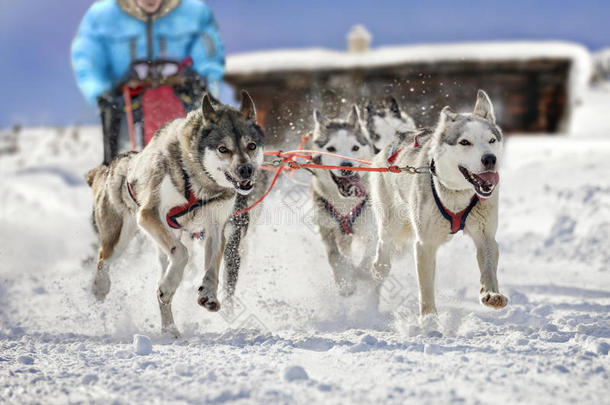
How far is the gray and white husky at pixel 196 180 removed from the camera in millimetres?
2783

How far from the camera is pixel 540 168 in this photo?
352 inches

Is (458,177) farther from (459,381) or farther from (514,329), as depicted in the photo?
(459,381)

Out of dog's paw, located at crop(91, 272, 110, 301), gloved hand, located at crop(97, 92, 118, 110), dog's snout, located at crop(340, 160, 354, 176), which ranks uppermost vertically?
gloved hand, located at crop(97, 92, 118, 110)

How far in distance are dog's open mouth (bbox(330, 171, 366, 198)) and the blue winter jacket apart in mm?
1197

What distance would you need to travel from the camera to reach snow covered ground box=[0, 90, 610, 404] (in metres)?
1.95

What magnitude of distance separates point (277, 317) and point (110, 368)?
1.25 metres

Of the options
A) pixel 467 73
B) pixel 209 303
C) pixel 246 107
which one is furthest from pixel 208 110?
pixel 467 73

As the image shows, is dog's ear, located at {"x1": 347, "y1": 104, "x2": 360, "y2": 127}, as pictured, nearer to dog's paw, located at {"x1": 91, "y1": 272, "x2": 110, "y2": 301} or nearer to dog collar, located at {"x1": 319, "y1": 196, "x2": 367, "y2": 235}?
dog collar, located at {"x1": 319, "y1": 196, "x2": 367, "y2": 235}

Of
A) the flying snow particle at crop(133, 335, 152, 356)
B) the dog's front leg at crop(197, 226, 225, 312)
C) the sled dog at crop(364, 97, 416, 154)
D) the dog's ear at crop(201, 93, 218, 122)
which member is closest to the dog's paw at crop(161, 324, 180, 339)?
the dog's front leg at crop(197, 226, 225, 312)

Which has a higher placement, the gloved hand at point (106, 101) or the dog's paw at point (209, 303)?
the gloved hand at point (106, 101)

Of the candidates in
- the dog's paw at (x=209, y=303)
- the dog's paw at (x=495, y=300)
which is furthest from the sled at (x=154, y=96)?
the dog's paw at (x=495, y=300)

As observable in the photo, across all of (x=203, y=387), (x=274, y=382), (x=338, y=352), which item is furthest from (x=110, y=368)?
(x=338, y=352)

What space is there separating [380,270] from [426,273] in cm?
74

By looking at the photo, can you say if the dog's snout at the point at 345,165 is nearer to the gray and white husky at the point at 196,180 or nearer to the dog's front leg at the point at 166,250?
the gray and white husky at the point at 196,180
